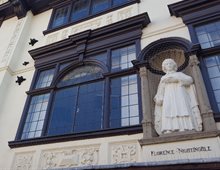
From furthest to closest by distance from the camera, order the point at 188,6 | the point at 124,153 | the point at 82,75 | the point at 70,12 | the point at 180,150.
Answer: the point at 70,12 → the point at 82,75 → the point at 188,6 → the point at 124,153 → the point at 180,150

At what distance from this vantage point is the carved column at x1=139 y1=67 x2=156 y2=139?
5012mm

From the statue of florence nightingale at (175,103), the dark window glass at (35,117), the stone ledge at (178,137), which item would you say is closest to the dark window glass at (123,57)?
the statue of florence nightingale at (175,103)

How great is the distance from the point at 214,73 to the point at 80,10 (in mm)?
5543

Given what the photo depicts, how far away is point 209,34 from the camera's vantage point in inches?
248

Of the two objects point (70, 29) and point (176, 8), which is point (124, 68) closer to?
point (176, 8)

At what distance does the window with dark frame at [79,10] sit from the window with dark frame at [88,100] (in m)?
2.06

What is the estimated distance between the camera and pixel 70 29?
886 cm

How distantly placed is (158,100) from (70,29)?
4680 mm

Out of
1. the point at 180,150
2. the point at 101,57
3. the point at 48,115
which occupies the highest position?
the point at 101,57

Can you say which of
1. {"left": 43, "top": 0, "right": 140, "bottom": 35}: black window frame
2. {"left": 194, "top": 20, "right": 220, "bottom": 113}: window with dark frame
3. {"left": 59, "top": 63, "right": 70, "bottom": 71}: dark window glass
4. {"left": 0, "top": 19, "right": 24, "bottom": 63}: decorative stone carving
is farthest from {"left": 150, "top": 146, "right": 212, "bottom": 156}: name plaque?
{"left": 0, "top": 19, "right": 24, "bottom": 63}: decorative stone carving

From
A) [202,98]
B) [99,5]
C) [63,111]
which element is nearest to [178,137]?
[202,98]

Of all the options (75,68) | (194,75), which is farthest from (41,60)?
(194,75)

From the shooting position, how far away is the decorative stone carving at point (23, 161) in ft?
19.7

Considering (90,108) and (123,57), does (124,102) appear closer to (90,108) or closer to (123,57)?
(90,108)
